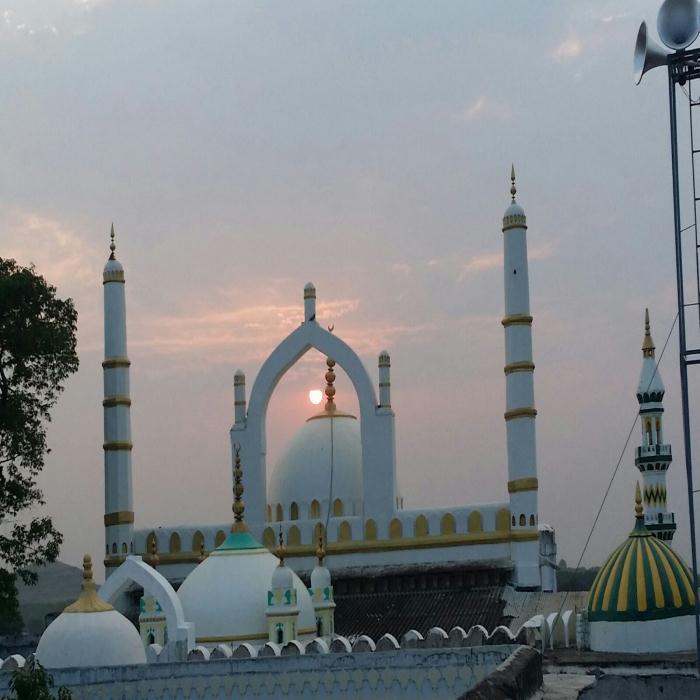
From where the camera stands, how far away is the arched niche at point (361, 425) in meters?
22.9

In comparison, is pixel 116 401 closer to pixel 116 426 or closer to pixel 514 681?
pixel 116 426

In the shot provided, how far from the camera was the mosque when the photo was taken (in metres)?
17.2

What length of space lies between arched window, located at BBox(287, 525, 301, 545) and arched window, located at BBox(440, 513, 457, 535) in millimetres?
2315

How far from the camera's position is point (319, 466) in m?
23.7

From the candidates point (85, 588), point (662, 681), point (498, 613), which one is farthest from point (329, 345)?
point (662, 681)

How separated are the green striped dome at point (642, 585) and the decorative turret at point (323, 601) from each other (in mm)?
4059

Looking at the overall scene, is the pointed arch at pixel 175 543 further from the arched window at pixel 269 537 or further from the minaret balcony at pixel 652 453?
the minaret balcony at pixel 652 453

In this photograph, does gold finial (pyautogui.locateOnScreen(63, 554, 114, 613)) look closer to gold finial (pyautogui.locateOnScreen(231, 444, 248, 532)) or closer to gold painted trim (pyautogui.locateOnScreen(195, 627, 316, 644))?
gold painted trim (pyautogui.locateOnScreen(195, 627, 316, 644))

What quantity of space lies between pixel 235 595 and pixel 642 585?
207 inches

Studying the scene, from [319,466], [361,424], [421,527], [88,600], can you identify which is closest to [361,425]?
[361,424]

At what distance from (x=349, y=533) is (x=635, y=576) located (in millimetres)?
6592

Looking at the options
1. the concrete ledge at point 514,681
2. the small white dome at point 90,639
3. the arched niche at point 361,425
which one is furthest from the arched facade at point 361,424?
the concrete ledge at point 514,681

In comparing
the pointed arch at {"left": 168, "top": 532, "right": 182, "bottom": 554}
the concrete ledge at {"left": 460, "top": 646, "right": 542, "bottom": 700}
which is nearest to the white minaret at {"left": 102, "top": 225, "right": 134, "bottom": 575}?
the pointed arch at {"left": 168, "top": 532, "right": 182, "bottom": 554}

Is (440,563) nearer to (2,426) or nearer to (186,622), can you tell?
(186,622)
